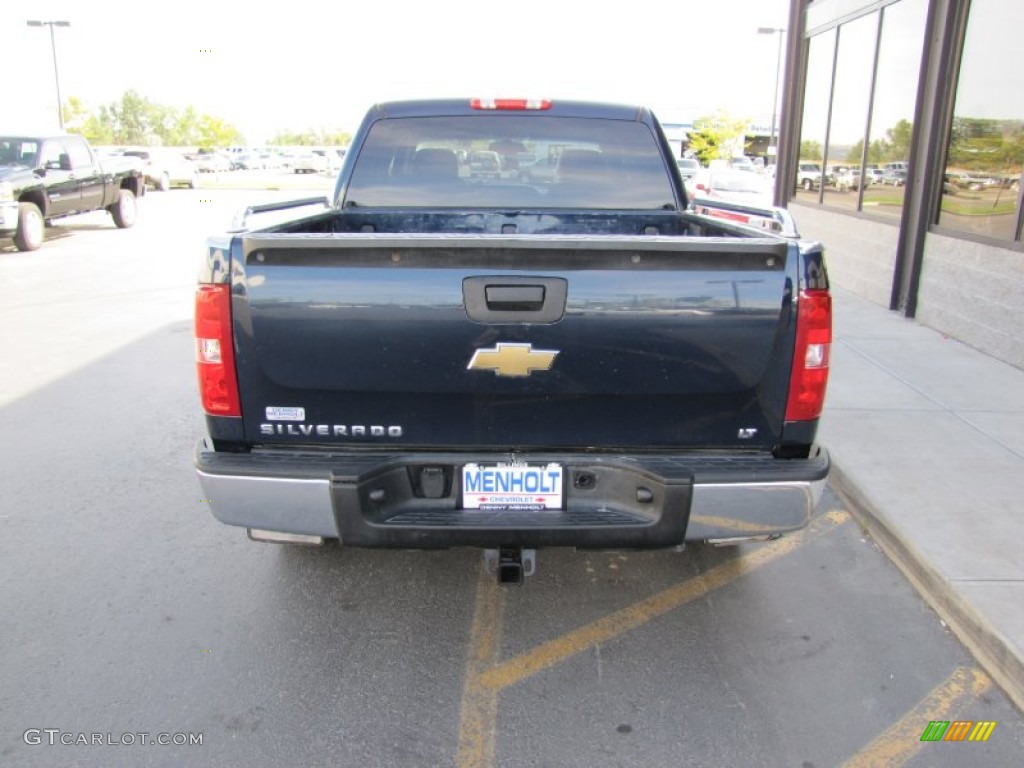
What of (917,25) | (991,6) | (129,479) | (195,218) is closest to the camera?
(129,479)

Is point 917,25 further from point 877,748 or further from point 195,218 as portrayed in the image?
point 195,218

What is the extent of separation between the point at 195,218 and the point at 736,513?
21635mm

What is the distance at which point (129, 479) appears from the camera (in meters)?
4.88

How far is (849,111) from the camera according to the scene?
11.3m

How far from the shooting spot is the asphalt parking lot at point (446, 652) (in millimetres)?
2707

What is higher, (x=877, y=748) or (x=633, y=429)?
(x=633, y=429)

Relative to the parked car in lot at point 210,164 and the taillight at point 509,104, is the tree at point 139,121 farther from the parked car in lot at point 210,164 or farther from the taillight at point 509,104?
the taillight at point 509,104

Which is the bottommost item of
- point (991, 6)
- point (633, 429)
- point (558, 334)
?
point (633, 429)

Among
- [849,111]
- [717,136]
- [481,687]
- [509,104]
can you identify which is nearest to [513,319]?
[481,687]

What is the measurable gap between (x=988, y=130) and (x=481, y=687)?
743 cm

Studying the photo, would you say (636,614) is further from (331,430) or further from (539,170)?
(539,170)

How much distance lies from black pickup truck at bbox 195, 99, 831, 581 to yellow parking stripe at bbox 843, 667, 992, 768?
2.45 feet

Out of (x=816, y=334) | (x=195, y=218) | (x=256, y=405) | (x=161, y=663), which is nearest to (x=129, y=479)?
(x=161, y=663)

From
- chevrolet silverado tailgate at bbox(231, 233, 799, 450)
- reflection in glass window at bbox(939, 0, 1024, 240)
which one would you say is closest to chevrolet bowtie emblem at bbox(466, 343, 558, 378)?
chevrolet silverado tailgate at bbox(231, 233, 799, 450)
